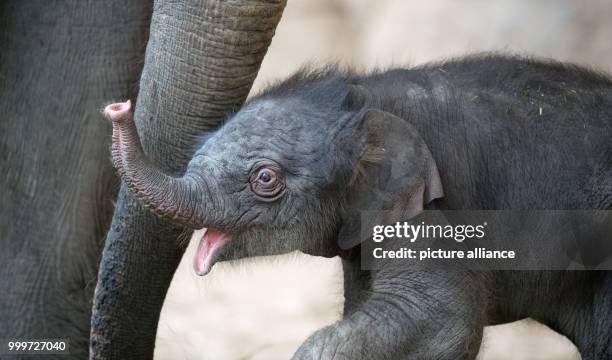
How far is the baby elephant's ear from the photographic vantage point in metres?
3.74

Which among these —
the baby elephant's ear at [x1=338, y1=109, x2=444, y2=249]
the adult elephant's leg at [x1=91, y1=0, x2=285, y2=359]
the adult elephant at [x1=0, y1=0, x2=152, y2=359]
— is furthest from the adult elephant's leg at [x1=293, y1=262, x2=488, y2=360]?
the adult elephant at [x1=0, y1=0, x2=152, y2=359]

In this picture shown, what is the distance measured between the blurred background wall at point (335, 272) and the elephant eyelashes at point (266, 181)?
2.83 metres

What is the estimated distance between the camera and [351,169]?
12.2ft

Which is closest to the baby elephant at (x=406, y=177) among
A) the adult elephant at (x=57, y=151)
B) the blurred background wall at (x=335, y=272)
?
the adult elephant at (x=57, y=151)

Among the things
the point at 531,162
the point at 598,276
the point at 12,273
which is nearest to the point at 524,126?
the point at 531,162

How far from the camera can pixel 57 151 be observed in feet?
16.4

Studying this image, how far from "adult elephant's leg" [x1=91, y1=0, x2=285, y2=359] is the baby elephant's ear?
35cm

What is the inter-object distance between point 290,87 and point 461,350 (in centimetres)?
85

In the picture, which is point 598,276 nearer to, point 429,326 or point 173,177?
point 429,326

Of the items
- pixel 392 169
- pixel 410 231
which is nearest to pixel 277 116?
pixel 392 169

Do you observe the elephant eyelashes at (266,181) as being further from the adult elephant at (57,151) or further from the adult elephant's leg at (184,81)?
the adult elephant at (57,151)

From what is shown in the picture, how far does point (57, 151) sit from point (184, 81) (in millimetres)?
1452

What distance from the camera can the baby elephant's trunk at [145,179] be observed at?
3.30 meters

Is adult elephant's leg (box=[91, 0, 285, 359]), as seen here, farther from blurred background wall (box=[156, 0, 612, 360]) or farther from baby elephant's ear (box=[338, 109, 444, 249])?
blurred background wall (box=[156, 0, 612, 360])
